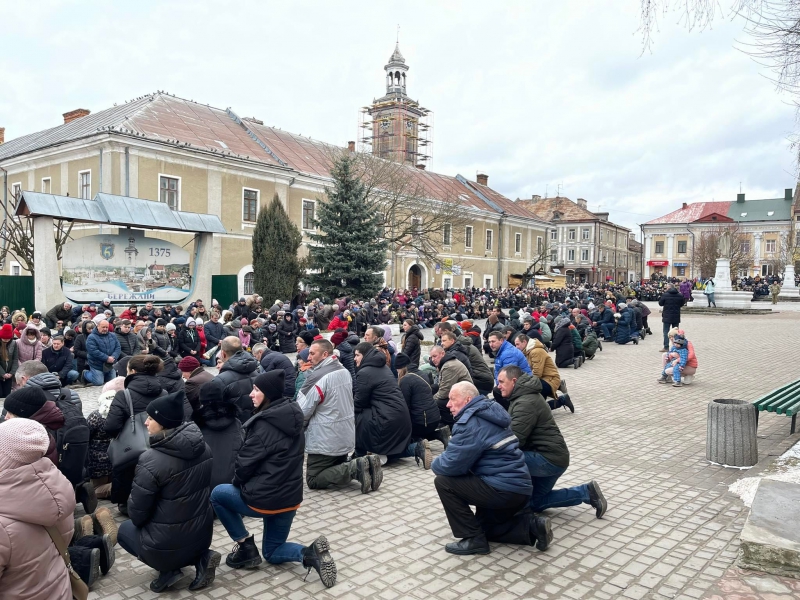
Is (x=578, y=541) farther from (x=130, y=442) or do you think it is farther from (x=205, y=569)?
(x=130, y=442)

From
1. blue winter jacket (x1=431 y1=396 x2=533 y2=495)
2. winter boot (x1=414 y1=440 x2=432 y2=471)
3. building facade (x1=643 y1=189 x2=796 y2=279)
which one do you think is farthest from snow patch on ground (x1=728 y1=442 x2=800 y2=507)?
building facade (x1=643 y1=189 x2=796 y2=279)

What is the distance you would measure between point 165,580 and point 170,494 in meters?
0.82

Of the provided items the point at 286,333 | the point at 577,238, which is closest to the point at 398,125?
the point at 577,238

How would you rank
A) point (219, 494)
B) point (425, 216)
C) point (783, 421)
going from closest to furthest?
point (219, 494)
point (783, 421)
point (425, 216)

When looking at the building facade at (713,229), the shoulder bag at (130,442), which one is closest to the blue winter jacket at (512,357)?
the shoulder bag at (130,442)

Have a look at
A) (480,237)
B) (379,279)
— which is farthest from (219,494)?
(480,237)

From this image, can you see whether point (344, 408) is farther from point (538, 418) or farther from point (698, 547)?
point (698, 547)

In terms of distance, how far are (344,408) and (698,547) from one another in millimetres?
3658

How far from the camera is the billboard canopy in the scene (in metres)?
17.2

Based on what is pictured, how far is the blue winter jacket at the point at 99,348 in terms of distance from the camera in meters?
12.2

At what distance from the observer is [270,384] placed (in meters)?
4.63

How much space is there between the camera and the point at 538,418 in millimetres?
5465

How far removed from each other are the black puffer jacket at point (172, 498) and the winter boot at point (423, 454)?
376cm

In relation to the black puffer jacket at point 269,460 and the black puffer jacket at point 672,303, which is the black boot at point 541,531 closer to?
the black puffer jacket at point 269,460
